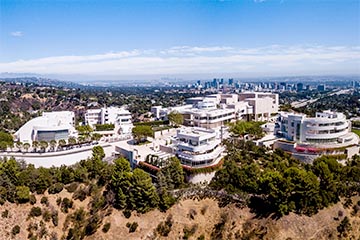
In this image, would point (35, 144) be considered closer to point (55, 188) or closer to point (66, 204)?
point (55, 188)

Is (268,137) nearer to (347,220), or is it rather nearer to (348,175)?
(348,175)

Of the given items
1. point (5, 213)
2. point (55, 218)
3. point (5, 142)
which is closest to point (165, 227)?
point (55, 218)

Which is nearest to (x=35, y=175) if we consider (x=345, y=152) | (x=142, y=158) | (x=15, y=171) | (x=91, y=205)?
(x=15, y=171)

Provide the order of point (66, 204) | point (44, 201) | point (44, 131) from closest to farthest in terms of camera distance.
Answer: point (66, 204) → point (44, 201) → point (44, 131)

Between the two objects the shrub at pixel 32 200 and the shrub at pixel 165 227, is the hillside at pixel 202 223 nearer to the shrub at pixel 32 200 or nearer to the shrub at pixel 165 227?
the shrub at pixel 165 227

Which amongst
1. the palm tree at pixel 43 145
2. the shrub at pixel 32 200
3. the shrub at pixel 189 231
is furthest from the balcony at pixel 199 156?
the palm tree at pixel 43 145

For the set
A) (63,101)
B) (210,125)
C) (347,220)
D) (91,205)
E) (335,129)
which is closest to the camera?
(347,220)

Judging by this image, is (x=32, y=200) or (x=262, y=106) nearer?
(x=32, y=200)
